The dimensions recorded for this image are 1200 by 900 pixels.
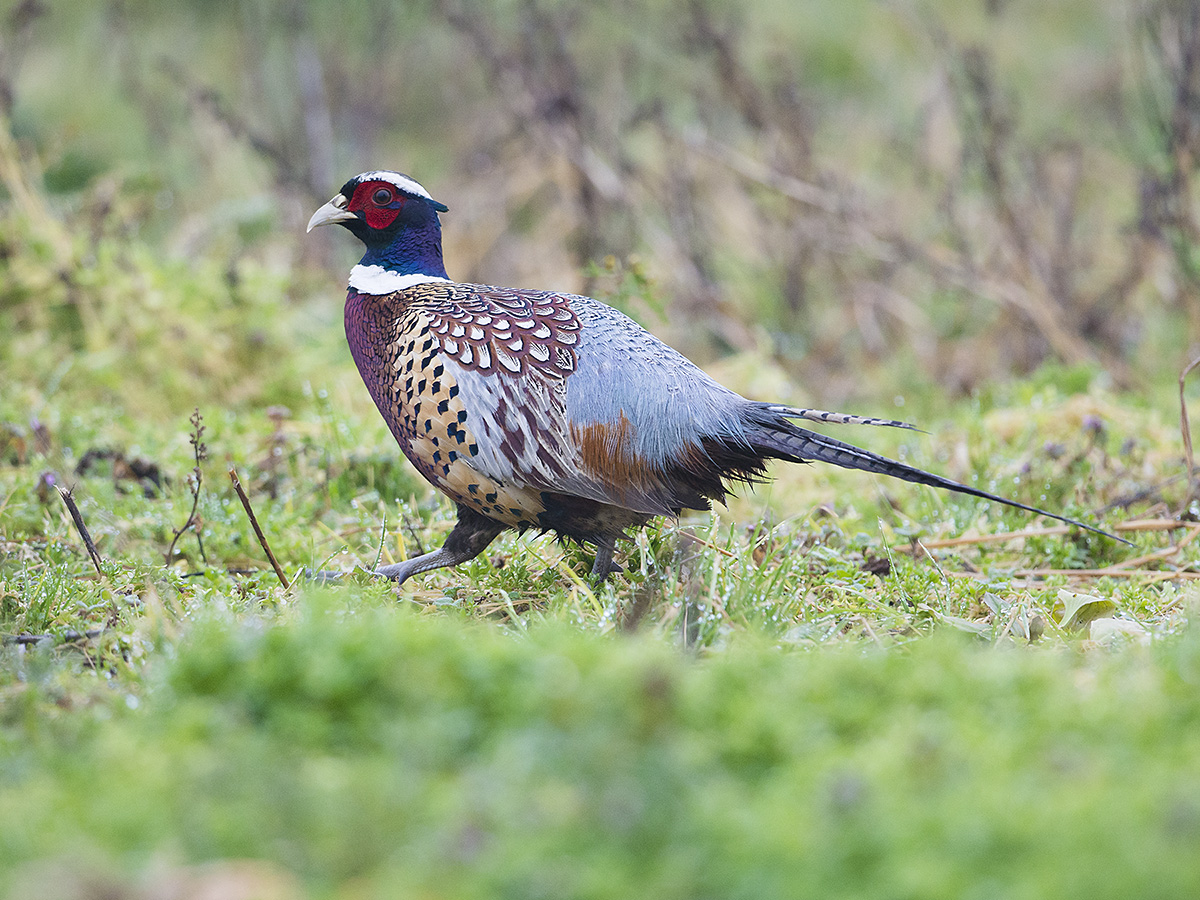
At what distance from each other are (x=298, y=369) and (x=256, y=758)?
447cm

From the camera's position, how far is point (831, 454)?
3383 mm

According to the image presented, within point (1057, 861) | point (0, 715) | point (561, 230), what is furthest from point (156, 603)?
point (561, 230)

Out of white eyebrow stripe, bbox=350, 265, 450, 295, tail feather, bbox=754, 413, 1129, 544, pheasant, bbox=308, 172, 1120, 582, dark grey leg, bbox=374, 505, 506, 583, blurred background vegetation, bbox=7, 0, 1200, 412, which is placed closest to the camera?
tail feather, bbox=754, 413, 1129, 544

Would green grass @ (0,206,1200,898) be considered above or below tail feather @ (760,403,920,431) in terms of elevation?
below

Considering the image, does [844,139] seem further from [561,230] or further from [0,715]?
[0,715]

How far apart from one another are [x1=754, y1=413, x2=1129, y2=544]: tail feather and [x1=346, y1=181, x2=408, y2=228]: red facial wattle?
1492 mm

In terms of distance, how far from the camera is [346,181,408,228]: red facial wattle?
13.4 feet

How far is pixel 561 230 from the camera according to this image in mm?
9062

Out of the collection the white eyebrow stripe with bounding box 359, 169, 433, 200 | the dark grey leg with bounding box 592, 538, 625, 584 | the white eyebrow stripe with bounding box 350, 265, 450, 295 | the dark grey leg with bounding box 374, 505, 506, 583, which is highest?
the white eyebrow stripe with bounding box 359, 169, 433, 200

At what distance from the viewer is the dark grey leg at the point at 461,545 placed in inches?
147

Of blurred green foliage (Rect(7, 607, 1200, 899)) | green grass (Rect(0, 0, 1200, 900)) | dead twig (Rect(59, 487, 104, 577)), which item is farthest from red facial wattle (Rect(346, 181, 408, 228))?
blurred green foliage (Rect(7, 607, 1200, 899))

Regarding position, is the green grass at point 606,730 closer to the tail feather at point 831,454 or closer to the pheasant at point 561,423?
the pheasant at point 561,423

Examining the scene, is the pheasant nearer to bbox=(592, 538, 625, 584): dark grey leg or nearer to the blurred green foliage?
bbox=(592, 538, 625, 584): dark grey leg

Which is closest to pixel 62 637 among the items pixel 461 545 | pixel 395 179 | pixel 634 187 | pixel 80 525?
pixel 80 525
